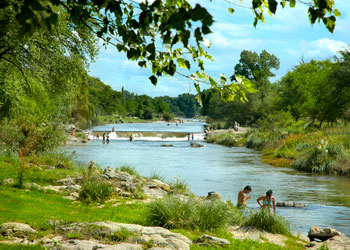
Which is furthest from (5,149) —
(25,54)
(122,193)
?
(122,193)

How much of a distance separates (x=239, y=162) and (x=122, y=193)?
69.3ft

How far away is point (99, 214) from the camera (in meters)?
10.8

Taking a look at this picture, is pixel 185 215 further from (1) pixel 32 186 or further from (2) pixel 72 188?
(1) pixel 32 186

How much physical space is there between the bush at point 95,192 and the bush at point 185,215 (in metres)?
2.99

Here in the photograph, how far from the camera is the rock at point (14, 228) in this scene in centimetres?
788

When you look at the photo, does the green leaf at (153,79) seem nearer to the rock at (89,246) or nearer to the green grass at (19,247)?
the rock at (89,246)

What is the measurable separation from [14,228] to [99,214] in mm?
2937

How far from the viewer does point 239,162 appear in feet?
112

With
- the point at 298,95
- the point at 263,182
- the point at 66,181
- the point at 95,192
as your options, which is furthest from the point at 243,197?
the point at 298,95

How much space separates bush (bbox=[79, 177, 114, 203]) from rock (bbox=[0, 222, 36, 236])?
A: 14.1 feet

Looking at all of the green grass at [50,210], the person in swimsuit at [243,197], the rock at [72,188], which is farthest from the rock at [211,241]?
the rock at [72,188]

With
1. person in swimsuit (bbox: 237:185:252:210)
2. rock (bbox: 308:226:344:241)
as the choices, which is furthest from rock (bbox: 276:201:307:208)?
rock (bbox: 308:226:344:241)

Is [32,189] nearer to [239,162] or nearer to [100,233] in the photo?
[100,233]

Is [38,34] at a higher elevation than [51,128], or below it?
higher
